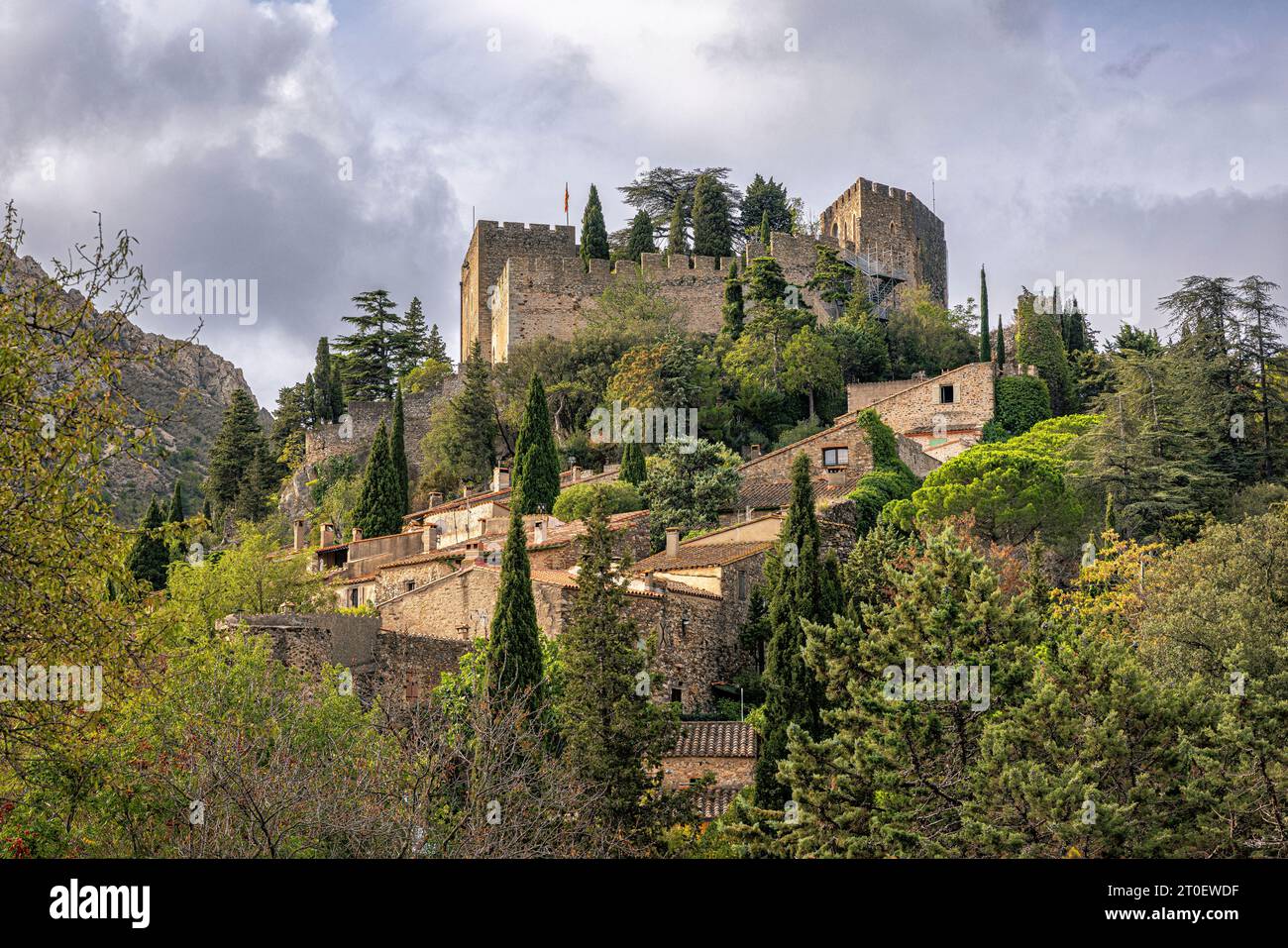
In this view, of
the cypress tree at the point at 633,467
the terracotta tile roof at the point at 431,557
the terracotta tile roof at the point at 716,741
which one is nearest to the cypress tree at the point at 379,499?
the terracotta tile roof at the point at 431,557

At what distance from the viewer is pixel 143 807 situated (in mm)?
17016

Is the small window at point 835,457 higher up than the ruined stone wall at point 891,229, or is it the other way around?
the ruined stone wall at point 891,229

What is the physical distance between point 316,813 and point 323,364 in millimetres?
46650

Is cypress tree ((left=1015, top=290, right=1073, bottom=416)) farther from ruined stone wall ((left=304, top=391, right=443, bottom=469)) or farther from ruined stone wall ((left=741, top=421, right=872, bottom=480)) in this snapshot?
ruined stone wall ((left=304, top=391, right=443, bottom=469))

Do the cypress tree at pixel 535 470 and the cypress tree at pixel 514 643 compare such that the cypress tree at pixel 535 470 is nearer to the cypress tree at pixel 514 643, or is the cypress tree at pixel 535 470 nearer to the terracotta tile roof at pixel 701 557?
the terracotta tile roof at pixel 701 557

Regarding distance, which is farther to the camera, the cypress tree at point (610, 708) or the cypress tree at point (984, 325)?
the cypress tree at point (984, 325)

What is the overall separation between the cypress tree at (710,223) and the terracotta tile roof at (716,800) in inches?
1512

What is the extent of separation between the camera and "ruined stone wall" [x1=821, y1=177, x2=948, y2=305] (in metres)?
66.0

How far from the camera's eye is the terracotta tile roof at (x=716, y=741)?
26953 mm

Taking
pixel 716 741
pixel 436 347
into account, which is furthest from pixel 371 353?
pixel 716 741

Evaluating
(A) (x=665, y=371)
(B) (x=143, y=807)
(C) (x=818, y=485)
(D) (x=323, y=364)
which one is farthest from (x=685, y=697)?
(D) (x=323, y=364)

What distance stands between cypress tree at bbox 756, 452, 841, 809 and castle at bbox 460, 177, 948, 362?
30482 millimetres

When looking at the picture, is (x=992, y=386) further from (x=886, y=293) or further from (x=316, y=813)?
(x=316, y=813)

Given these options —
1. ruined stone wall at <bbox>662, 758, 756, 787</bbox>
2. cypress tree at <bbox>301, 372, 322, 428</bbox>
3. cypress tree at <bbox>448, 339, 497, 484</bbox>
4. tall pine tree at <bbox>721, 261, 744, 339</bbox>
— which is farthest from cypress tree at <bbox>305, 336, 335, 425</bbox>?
ruined stone wall at <bbox>662, 758, 756, 787</bbox>
